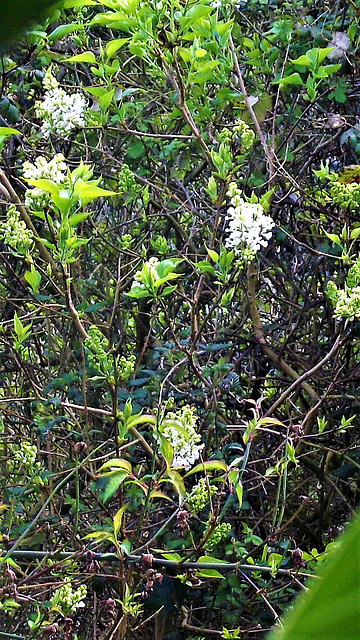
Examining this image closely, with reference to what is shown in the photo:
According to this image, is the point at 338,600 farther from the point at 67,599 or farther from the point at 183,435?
the point at 67,599

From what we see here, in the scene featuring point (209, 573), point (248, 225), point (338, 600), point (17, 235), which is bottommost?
point (209, 573)

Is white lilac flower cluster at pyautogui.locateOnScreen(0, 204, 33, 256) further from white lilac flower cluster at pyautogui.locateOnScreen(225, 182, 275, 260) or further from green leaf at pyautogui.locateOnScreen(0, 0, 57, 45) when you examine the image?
green leaf at pyautogui.locateOnScreen(0, 0, 57, 45)

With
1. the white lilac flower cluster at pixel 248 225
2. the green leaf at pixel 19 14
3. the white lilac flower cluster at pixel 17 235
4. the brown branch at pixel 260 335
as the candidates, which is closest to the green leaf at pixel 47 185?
the white lilac flower cluster at pixel 17 235

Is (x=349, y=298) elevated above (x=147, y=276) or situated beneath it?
situated beneath

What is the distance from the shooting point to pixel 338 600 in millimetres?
93

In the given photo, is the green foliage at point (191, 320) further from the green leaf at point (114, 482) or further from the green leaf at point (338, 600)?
the green leaf at point (338, 600)

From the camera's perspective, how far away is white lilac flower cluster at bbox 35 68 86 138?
186 centimetres

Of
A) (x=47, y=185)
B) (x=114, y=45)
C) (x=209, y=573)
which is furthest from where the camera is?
(x=114, y=45)

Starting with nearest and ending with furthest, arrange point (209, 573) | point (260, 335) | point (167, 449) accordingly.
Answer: point (167, 449) → point (209, 573) → point (260, 335)

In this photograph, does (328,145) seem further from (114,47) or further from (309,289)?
(114,47)

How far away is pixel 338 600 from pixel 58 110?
190 cm

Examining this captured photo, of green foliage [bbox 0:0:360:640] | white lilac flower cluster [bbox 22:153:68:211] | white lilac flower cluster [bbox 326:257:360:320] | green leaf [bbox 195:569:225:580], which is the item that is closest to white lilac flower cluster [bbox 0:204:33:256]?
green foliage [bbox 0:0:360:640]

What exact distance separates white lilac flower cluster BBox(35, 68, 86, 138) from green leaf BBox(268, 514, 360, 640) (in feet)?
6.11

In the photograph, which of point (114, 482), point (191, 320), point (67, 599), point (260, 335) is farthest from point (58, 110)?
point (67, 599)
